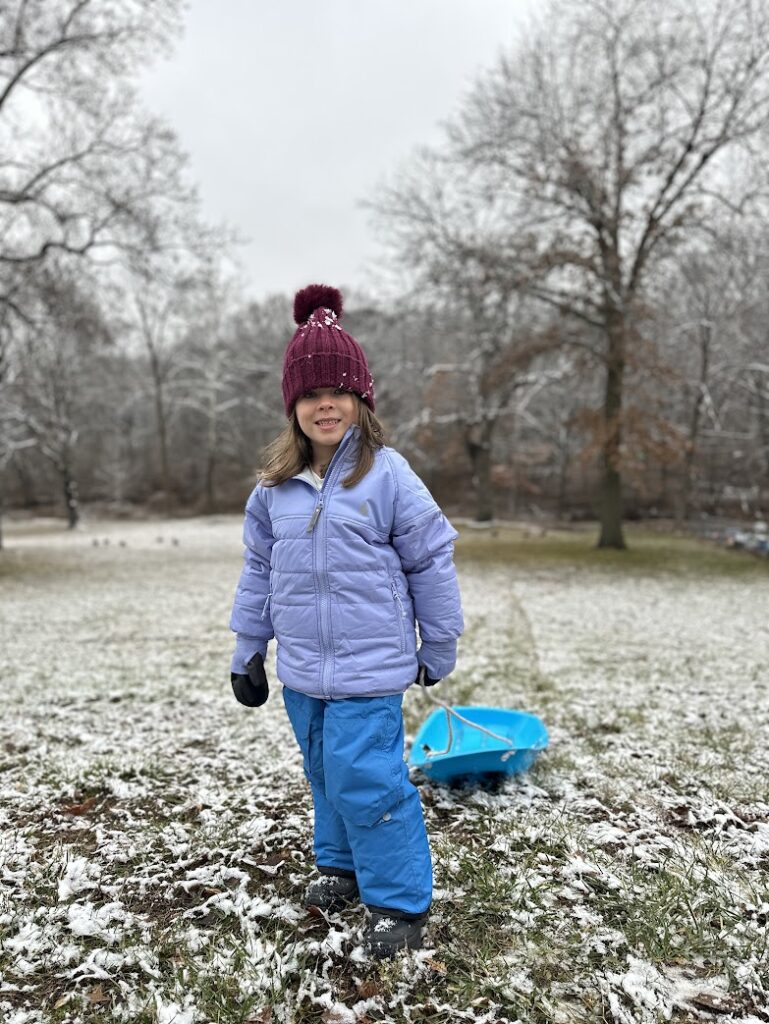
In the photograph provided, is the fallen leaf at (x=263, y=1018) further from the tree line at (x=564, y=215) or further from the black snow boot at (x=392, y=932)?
the tree line at (x=564, y=215)

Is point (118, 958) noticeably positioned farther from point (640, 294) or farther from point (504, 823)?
point (640, 294)

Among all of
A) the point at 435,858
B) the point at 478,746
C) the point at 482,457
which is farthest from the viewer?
the point at 482,457

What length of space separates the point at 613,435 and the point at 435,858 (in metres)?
12.9

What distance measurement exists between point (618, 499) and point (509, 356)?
4.71 m

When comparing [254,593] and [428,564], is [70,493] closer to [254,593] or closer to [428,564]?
[254,593]

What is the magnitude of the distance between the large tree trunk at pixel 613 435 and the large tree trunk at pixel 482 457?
7745 millimetres

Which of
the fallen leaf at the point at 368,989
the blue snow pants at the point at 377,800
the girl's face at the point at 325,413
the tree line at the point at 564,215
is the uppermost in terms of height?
the tree line at the point at 564,215

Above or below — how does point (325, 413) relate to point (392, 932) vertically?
above

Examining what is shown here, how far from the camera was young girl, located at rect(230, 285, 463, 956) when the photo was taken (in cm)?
228

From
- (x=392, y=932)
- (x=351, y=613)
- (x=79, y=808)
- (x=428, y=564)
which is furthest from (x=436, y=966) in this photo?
(x=79, y=808)

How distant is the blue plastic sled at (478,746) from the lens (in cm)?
341

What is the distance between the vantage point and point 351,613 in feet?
7.58

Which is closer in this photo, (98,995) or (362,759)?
(98,995)

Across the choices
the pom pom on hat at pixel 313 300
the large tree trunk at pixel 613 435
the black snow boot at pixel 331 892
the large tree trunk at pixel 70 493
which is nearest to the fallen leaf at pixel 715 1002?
the black snow boot at pixel 331 892
